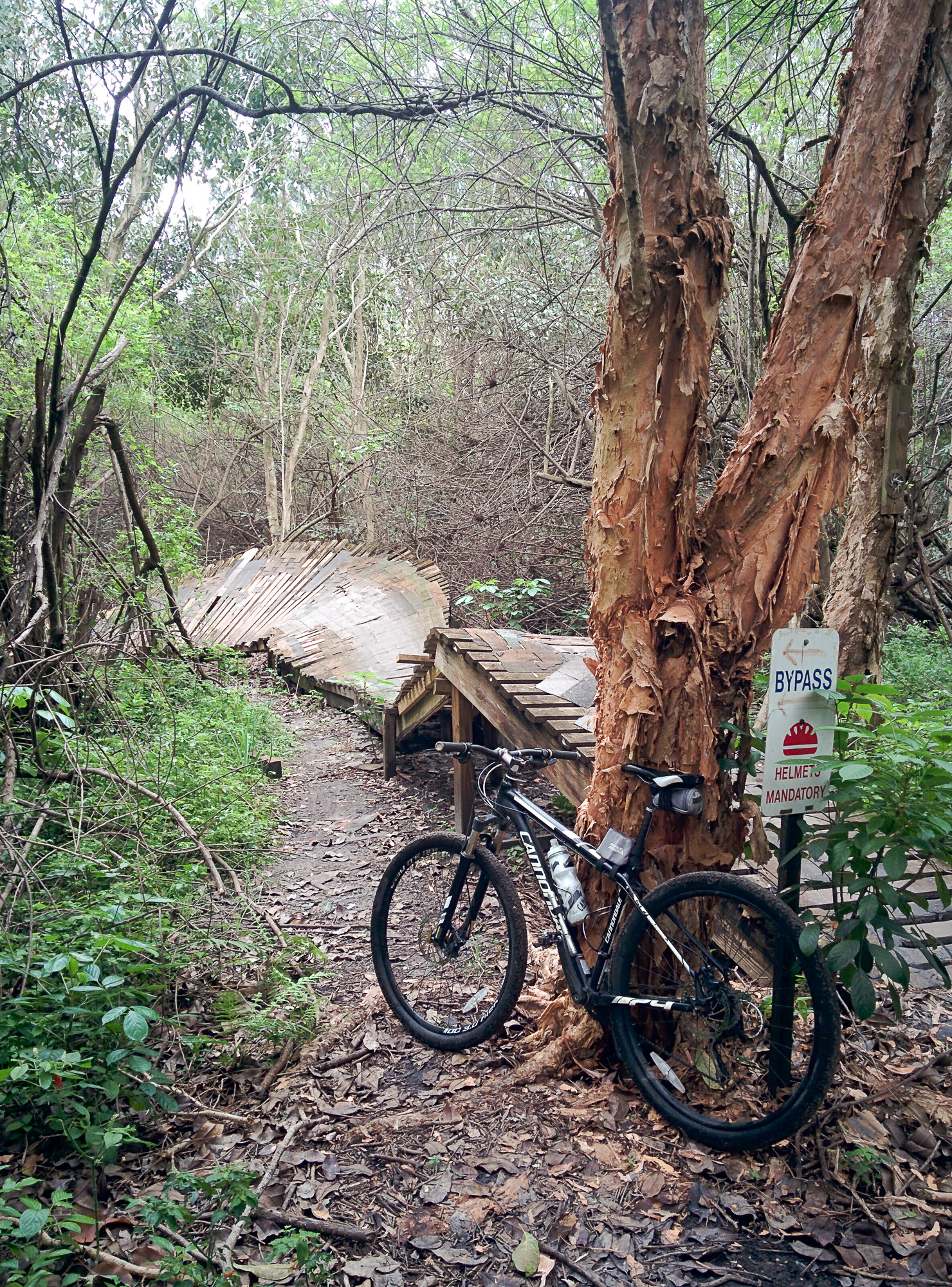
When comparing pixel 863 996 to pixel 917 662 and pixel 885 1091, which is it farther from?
pixel 917 662

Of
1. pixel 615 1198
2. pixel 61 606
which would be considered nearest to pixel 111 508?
pixel 61 606

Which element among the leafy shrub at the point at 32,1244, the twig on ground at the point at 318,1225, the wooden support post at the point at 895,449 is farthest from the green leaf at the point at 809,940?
the wooden support post at the point at 895,449

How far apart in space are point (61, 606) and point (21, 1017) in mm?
2385

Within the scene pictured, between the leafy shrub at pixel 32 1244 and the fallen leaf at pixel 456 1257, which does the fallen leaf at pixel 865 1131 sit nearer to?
the fallen leaf at pixel 456 1257

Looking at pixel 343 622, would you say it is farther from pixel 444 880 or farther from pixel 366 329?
pixel 366 329

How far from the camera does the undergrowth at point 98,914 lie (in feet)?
8.38

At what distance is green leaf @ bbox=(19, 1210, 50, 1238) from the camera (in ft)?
6.14

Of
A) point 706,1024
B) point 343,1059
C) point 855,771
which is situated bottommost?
point 343,1059

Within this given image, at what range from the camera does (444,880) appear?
3.61m

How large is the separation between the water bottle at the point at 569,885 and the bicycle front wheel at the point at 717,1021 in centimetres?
25

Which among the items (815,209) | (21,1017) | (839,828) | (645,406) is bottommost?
(21,1017)

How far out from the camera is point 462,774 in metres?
5.70

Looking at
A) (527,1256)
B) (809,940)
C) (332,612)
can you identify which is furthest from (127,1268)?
(332,612)

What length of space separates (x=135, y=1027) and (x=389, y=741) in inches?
188
